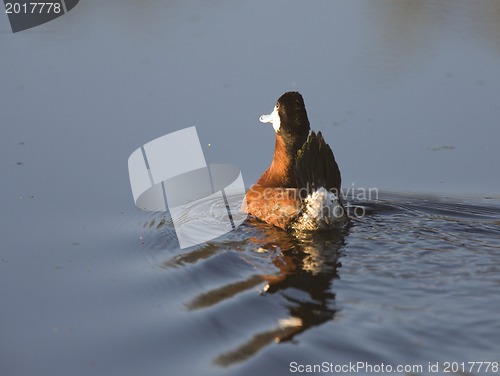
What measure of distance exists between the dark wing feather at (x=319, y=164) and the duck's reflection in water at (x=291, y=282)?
434mm

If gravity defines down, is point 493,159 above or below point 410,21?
below

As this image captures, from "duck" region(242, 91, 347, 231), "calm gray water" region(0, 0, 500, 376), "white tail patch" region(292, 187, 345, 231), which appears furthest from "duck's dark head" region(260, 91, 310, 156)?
"white tail patch" region(292, 187, 345, 231)

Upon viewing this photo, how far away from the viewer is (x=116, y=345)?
482cm

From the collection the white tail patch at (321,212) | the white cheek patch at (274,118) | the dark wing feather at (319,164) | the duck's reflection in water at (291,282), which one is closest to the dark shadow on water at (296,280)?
the duck's reflection in water at (291,282)

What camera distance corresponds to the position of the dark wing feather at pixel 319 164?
282 inches

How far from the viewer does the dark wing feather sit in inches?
282

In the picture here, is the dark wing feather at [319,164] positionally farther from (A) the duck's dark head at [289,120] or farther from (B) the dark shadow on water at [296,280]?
(A) the duck's dark head at [289,120]

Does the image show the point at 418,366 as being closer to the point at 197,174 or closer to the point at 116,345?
the point at 116,345

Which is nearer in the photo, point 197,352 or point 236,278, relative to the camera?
point 197,352

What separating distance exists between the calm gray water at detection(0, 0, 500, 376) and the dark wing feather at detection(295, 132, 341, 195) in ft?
1.53

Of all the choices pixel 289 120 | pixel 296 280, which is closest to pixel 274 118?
pixel 289 120

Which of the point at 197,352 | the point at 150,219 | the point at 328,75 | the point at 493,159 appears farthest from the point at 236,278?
the point at 328,75

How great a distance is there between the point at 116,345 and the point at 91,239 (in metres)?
2.05

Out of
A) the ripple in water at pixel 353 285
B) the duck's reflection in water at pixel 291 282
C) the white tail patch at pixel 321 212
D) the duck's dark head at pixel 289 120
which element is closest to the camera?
the ripple in water at pixel 353 285
